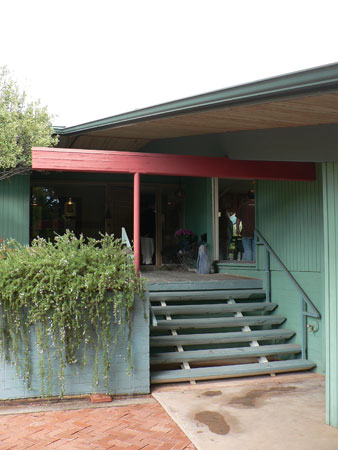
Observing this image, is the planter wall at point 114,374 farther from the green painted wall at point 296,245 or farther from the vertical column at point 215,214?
the vertical column at point 215,214

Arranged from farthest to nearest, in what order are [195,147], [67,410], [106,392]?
1. [195,147]
2. [106,392]
3. [67,410]

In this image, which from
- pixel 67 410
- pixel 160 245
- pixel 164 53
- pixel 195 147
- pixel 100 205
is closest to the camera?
pixel 67 410

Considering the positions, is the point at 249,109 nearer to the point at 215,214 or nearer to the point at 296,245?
the point at 296,245

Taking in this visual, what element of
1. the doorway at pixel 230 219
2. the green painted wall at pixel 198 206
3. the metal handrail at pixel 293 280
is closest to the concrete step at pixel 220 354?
the metal handrail at pixel 293 280

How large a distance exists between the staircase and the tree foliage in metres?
2.91

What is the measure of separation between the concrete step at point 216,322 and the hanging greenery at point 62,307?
103 centimetres

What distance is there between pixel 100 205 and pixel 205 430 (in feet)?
29.0

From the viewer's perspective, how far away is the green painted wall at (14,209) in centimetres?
727

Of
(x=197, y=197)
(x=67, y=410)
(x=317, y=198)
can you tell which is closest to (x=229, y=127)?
(x=317, y=198)

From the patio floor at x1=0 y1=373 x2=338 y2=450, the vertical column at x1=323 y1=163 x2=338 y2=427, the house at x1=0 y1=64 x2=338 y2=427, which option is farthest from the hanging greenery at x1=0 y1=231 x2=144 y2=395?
the vertical column at x1=323 y1=163 x2=338 y2=427

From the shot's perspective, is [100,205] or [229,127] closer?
[229,127]

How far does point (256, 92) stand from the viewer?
3006mm

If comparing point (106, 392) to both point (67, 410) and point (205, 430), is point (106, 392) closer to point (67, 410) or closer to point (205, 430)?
point (67, 410)

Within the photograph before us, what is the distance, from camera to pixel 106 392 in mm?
4465
